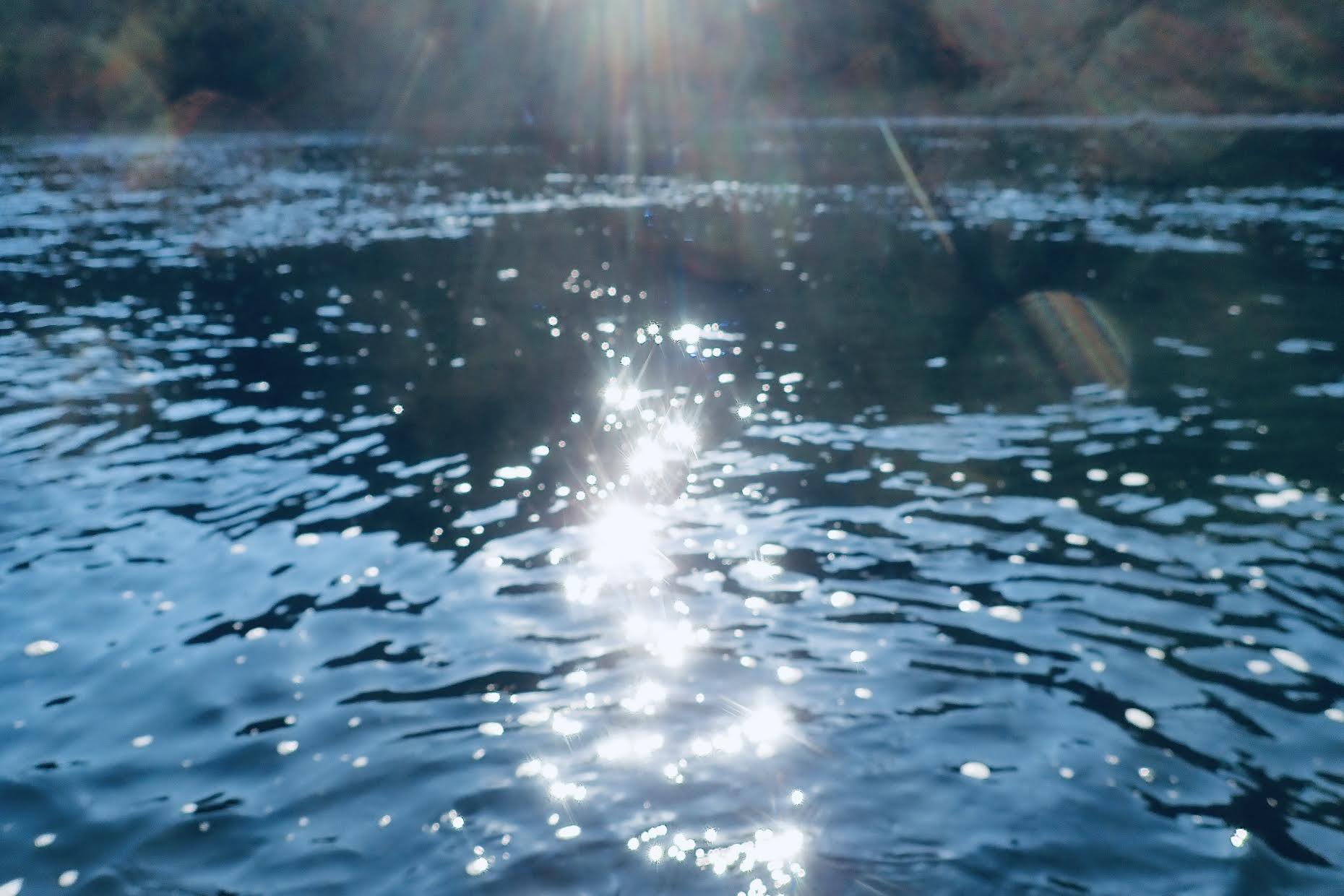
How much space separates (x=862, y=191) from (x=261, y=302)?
32.9 metres

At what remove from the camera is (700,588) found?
510 inches

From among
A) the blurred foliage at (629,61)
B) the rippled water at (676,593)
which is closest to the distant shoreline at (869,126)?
the blurred foliage at (629,61)

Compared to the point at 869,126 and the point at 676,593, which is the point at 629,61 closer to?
the point at 869,126

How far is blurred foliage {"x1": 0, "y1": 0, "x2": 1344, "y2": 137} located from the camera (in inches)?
3563

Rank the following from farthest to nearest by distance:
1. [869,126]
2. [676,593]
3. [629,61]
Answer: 1. [629,61]
2. [869,126]
3. [676,593]

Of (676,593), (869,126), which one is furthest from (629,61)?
(676,593)

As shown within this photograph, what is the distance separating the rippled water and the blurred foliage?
2823 inches

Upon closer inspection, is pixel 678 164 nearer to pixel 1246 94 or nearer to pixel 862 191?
pixel 862 191

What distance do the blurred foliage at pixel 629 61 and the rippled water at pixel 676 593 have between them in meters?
71.7

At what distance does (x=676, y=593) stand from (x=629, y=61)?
11472 cm

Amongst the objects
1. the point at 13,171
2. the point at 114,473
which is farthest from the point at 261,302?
the point at 13,171

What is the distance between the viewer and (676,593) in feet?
42.2

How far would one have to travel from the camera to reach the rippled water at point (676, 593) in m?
8.71

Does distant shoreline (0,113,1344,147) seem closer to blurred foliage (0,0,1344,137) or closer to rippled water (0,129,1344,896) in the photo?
blurred foliage (0,0,1344,137)
